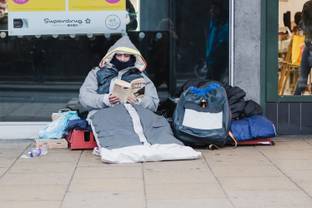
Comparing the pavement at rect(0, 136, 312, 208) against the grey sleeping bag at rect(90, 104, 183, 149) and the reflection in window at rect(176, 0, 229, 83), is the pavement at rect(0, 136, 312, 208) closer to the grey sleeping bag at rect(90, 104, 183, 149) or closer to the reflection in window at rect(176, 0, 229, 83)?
the grey sleeping bag at rect(90, 104, 183, 149)

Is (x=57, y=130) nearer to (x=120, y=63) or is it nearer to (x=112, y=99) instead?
(x=112, y=99)

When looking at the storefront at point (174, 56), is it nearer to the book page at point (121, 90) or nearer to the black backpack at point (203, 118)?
the black backpack at point (203, 118)

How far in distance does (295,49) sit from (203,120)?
196 centimetres

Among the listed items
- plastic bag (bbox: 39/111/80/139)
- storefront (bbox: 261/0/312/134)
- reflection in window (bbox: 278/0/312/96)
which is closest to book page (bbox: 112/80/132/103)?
plastic bag (bbox: 39/111/80/139)

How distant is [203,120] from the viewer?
7688 mm

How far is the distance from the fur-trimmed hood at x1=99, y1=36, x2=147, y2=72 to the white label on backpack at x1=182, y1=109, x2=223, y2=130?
823 mm

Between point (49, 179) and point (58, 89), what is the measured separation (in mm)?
2425

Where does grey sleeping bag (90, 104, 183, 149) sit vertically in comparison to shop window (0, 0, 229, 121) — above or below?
below

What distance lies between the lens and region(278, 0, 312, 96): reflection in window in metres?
8.76

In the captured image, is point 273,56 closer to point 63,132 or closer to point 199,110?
point 199,110

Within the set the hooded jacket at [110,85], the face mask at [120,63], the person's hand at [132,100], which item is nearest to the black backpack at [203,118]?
the hooded jacket at [110,85]

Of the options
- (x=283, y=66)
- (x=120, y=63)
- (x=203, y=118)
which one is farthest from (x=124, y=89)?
(x=283, y=66)

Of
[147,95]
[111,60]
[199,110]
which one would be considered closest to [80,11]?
[111,60]

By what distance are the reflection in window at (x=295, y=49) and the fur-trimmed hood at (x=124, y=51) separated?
1.94m
